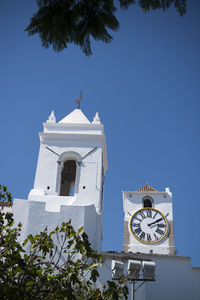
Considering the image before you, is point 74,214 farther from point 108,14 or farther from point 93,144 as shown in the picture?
point 108,14

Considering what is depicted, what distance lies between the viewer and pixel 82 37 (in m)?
4.36

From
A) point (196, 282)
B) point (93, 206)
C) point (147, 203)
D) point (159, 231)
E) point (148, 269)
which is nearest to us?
point (148, 269)

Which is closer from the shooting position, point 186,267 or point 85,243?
point 85,243

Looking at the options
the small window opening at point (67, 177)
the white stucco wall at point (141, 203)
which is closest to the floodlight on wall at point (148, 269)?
the small window opening at point (67, 177)

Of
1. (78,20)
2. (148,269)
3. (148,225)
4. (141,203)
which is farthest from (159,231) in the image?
(78,20)

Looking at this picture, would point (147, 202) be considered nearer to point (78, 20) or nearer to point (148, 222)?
point (148, 222)

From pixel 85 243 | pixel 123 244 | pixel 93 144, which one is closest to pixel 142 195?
pixel 123 244

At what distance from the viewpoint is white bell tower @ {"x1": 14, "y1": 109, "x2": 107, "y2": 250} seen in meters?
15.3

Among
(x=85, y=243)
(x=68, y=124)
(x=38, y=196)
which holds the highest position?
(x=68, y=124)

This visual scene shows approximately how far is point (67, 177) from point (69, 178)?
123 millimetres

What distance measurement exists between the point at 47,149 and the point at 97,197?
365cm

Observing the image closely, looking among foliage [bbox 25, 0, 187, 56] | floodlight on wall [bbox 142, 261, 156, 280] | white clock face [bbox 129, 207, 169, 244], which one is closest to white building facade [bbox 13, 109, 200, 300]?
white clock face [bbox 129, 207, 169, 244]

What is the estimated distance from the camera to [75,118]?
20.2m

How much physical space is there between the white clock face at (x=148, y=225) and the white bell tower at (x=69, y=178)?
469cm
